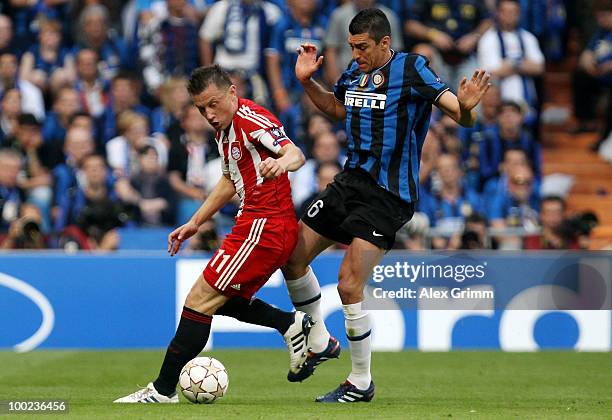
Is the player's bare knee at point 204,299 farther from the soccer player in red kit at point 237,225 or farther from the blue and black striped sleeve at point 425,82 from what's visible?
the blue and black striped sleeve at point 425,82

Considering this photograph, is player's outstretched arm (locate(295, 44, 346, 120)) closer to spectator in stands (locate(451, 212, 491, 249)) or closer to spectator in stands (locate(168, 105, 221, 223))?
spectator in stands (locate(451, 212, 491, 249))

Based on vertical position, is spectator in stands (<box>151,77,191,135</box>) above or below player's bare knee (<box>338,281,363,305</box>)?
below

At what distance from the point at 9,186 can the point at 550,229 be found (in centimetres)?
585

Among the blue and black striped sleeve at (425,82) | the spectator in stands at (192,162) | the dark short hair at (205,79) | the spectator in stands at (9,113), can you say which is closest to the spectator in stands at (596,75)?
the spectator in stands at (192,162)

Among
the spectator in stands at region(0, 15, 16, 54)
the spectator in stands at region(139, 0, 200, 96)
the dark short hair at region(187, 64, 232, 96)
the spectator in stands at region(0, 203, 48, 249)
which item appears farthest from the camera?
the spectator in stands at region(0, 15, 16, 54)

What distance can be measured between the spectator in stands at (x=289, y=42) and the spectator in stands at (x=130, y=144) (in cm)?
151

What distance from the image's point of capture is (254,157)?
6980 mm

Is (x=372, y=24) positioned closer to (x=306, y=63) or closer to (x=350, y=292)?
(x=306, y=63)

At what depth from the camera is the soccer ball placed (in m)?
6.93

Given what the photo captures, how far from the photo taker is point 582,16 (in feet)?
51.4

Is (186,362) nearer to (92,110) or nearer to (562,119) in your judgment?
(92,110)

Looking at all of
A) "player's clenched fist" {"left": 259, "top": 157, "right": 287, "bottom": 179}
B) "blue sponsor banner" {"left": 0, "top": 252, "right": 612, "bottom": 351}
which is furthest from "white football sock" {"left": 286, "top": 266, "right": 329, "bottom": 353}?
"blue sponsor banner" {"left": 0, "top": 252, "right": 612, "bottom": 351}

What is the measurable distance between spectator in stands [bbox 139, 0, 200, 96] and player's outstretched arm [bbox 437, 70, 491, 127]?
8.21m

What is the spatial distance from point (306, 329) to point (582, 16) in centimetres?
969
